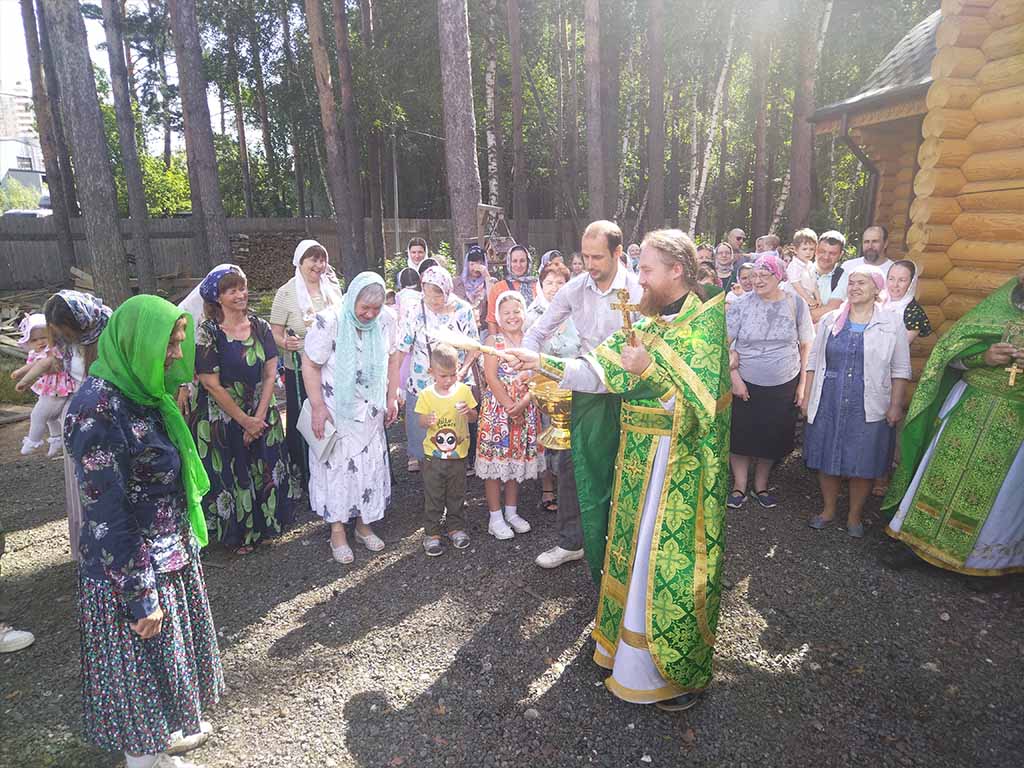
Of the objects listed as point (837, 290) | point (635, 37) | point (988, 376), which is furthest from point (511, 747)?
point (635, 37)

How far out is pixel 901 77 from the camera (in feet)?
28.1

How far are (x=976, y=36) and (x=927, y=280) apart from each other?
6.21 ft

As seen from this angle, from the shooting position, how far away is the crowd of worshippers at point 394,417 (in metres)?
2.43

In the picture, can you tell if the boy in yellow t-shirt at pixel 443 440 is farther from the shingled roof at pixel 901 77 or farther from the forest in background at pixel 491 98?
the shingled roof at pixel 901 77

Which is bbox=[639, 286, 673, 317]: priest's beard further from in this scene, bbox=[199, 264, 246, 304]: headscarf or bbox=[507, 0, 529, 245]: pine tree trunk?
bbox=[507, 0, 529, 245]: pine tree trunk

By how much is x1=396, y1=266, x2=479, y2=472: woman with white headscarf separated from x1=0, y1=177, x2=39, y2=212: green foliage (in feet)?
196

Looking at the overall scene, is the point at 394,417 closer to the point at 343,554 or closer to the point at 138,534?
the point at 343,554

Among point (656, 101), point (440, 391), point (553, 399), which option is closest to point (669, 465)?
point (553, 399)

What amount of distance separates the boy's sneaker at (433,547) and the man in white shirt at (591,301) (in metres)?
0.99

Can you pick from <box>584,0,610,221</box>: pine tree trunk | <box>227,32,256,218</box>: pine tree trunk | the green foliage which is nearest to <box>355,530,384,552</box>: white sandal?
<box>584,0,610,221</box>: pine tree trunk

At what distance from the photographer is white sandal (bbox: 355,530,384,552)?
184 inches

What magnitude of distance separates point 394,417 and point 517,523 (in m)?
1.26

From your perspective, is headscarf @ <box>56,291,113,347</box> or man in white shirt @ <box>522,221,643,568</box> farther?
man in white shirt @ <box>522,221,643,568</box>

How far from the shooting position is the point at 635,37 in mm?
24672
